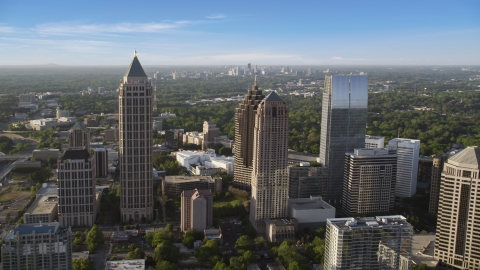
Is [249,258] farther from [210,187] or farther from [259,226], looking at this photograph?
[210,187]

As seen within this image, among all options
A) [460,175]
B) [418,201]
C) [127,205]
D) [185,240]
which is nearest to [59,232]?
[185,240]

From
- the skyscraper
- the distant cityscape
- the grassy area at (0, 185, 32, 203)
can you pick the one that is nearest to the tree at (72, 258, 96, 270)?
the distant cityscape

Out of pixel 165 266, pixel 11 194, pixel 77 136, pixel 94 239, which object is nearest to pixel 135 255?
pixel 165 266

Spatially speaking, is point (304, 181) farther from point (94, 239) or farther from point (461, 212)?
point (94, 239)

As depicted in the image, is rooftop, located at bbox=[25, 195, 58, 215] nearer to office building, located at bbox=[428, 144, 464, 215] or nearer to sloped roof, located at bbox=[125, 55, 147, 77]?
sloped roof, located at bbox=[125, 55, 147, 77]

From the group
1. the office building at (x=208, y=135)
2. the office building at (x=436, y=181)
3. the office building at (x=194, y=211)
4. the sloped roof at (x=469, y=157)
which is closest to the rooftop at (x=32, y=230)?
the office building at (x=194, y=211)

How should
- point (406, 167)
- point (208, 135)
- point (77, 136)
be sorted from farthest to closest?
point (208, 135), point (406, 167), point (77, 136)
